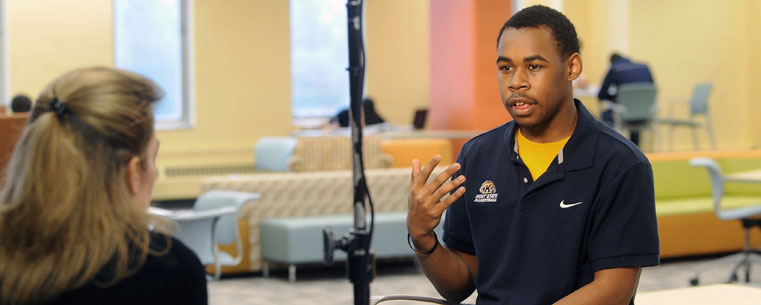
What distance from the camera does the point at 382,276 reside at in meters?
6.37

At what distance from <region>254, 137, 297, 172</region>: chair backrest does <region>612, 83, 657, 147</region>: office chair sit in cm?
391

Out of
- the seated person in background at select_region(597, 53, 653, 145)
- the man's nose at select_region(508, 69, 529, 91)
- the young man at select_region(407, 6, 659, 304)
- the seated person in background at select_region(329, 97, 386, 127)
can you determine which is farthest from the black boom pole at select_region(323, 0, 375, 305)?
the seated person in background at select_region(597, 53, 653, 145)

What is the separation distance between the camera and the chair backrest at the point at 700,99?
11.1 metres

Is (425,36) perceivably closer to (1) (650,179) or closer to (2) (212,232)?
(2) (212,232)

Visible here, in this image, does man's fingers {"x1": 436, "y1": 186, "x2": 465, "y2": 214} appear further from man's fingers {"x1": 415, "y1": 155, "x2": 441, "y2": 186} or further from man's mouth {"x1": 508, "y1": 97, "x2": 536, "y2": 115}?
man's mouth {"x1": 508, "y1": 97, "x2": 536, "y2": 115}

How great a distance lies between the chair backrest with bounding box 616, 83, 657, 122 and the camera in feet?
31.5

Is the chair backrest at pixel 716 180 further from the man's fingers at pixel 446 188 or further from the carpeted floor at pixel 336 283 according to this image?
the man's fingers at pixel 446 188

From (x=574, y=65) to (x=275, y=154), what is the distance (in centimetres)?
662

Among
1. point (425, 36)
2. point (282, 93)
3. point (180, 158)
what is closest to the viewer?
point (180, 158)

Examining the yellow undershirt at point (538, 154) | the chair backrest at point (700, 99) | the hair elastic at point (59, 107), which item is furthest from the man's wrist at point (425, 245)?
the chair backrest at point (700, 99)

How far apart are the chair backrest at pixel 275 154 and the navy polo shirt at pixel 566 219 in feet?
20.1

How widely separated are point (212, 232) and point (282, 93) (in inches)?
242

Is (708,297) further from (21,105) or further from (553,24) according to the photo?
(21,105)

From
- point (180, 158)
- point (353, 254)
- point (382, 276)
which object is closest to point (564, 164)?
point (353, 254)
